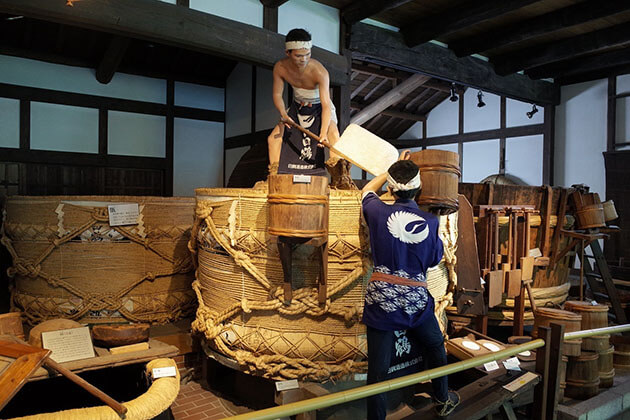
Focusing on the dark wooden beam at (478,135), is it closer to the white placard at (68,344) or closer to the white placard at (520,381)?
the white placard at (520,381)

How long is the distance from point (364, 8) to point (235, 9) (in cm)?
152

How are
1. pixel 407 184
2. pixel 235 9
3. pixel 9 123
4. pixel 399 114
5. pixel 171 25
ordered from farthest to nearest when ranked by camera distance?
1. pixel 399 114
2. pixel 9 123
3. pixel 235 9
4. pixel 171 25
5. pixel 407 184

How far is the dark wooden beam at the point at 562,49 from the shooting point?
21.3ft

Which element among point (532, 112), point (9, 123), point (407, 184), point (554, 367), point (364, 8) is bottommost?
point (554, 367)

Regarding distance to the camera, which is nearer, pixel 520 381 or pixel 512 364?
pixel 520 381

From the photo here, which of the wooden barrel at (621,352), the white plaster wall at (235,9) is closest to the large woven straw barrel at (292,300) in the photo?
the white plaster wall at (235,9)

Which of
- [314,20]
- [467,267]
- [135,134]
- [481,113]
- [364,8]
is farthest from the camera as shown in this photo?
[481,113]

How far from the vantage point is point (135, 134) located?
333 inches

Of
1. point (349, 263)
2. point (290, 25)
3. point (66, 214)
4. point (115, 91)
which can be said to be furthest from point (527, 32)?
point (115, 91)

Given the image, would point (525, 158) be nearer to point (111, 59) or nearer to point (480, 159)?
point (480, 159)

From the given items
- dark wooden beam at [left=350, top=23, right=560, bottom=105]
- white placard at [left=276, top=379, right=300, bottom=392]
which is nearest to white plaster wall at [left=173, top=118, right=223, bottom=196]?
dark wooden beam at [left=350, top=23, right=560, bottom=105]

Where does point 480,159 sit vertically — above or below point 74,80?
below

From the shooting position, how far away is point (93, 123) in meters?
8.05

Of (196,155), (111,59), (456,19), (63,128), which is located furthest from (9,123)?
(456,19)
